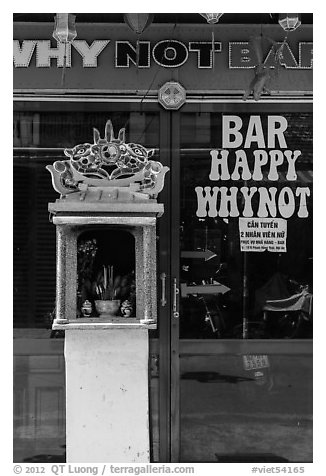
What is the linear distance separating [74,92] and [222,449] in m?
2.70

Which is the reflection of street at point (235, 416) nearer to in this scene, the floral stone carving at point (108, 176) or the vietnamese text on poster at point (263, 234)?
the vietnamese text on poster at point (263, 234)

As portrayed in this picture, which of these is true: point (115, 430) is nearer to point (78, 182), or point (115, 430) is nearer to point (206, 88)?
point (78, 182)

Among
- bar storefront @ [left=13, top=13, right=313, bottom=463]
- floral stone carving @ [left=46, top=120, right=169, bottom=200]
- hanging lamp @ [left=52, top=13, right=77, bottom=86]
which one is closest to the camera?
hanging lamp @ [left=52, top=13, right=77, bottom=86]

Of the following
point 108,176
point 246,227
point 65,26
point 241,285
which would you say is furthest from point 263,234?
point 65,26

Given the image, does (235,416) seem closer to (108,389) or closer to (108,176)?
(108,389)

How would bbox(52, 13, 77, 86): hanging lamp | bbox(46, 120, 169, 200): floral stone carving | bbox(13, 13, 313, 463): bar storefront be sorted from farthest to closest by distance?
bbox(13, 13, 313, 463): bar storefront
bbox(46, 120, 169, 200): floral stone carving
bbox(52, 13, 77, 86): hanging lamp

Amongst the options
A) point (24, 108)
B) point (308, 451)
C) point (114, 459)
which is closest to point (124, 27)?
point (24, 108)

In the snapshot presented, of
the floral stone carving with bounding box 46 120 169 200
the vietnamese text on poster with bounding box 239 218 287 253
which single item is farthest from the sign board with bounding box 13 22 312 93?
the vietnamese text on poster with bounding box 239 218 287 253

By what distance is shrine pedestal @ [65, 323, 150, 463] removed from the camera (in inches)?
148

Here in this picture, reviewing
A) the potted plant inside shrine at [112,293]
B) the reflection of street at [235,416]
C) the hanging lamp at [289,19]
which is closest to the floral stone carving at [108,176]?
the potted plant inside shrine at [112,293]

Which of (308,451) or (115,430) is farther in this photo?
(308,451)

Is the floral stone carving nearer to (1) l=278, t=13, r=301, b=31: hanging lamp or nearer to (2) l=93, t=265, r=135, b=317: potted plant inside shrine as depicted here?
(2) l=93, t=265, r=135, b=317: potted plant inside shrine

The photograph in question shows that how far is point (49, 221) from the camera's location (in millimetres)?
4590

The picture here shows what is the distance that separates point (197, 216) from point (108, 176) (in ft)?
2.88
